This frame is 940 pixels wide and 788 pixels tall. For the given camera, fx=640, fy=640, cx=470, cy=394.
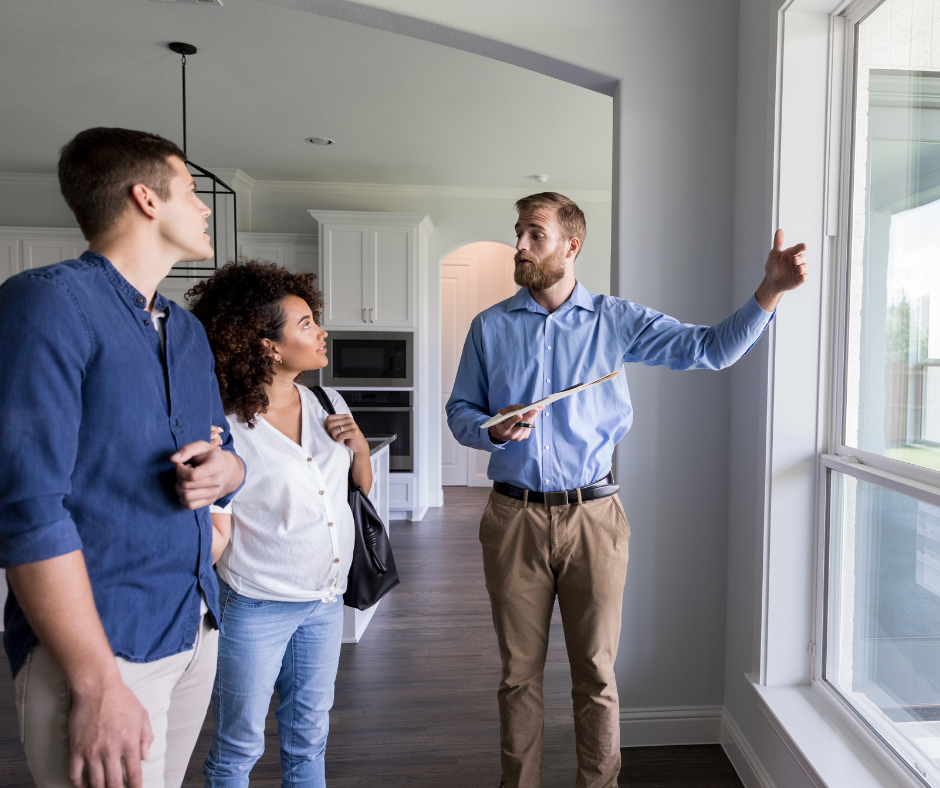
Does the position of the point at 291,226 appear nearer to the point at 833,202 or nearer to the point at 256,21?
the point at 256,21

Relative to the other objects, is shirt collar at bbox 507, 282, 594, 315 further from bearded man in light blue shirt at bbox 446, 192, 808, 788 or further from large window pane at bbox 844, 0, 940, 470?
large window pane at bbox 844, 0, 940, 470

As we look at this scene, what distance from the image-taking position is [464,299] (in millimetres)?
7059

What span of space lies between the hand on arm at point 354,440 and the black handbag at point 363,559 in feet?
0.07

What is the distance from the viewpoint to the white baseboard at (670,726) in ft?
6.95

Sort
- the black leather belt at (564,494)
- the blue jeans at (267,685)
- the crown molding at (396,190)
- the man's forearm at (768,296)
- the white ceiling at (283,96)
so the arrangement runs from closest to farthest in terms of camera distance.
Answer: the blue jeans at (267,685)
the man's forearm at (768,296)
the black leather belt at (564,494)
the white ceiling at (283,96)
the crown molding at (396,190)

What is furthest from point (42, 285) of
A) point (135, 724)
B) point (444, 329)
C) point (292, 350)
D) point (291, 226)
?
point (444, 329)

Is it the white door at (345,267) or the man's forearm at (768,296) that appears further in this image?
the white door at (345,267)

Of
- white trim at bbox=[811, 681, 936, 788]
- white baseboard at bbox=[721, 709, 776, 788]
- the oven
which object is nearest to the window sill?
white trim at bbox=[811, 681, 936, 788]

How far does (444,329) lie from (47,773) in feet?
21.1

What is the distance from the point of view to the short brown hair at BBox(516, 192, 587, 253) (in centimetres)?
174

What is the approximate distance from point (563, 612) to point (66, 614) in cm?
131

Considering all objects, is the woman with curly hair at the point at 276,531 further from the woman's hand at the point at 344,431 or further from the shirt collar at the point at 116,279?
the shirt collar at the point at 116,279

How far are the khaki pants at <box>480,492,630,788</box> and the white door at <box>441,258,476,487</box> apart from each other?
521cm

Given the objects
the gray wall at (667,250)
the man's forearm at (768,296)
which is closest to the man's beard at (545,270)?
the gray wall at (667,250)
